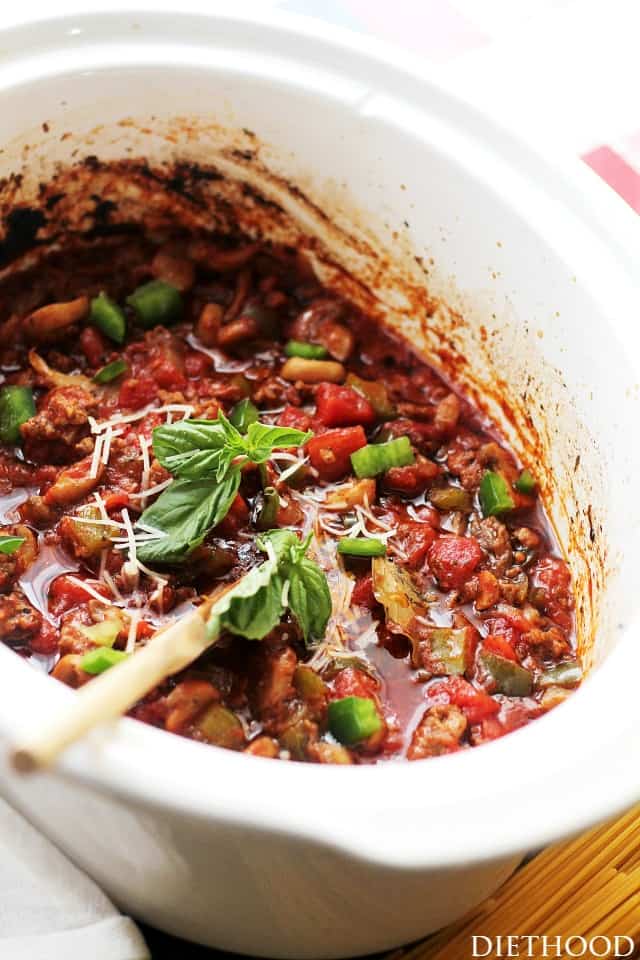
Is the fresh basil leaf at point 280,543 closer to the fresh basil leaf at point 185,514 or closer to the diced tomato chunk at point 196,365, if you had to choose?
the fresh basil leaf at point 185,514

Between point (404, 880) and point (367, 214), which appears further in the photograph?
point (367, 214)

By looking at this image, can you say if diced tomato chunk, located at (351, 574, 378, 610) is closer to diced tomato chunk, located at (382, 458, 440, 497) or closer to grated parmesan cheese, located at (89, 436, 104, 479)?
diced tomato chunk, located at (382, 458, 440, 497)

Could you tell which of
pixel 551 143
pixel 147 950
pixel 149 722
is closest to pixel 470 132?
pixel 551 143

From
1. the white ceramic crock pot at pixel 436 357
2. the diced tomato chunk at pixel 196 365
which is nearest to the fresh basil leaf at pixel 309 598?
the white ceramic crock pot at pixel 436 357

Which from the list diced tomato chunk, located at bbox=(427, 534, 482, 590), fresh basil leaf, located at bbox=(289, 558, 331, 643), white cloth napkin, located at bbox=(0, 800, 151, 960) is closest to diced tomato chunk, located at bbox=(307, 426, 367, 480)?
diced tomato chunk, located at bbox=(427, 534, 482, 590)

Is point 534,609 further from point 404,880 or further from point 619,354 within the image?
point 404,880

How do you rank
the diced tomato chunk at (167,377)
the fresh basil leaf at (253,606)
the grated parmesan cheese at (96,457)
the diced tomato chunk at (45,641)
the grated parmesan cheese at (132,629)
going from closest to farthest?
1. the fresh basil leaf at (253,606)
2. the grated parmesan cheese at (132,629)
3. the diced tomato chunk at (45,641)
4. the grated parmesan cheese at (96,457)
5. the diced tomato chunk at (167,377)
